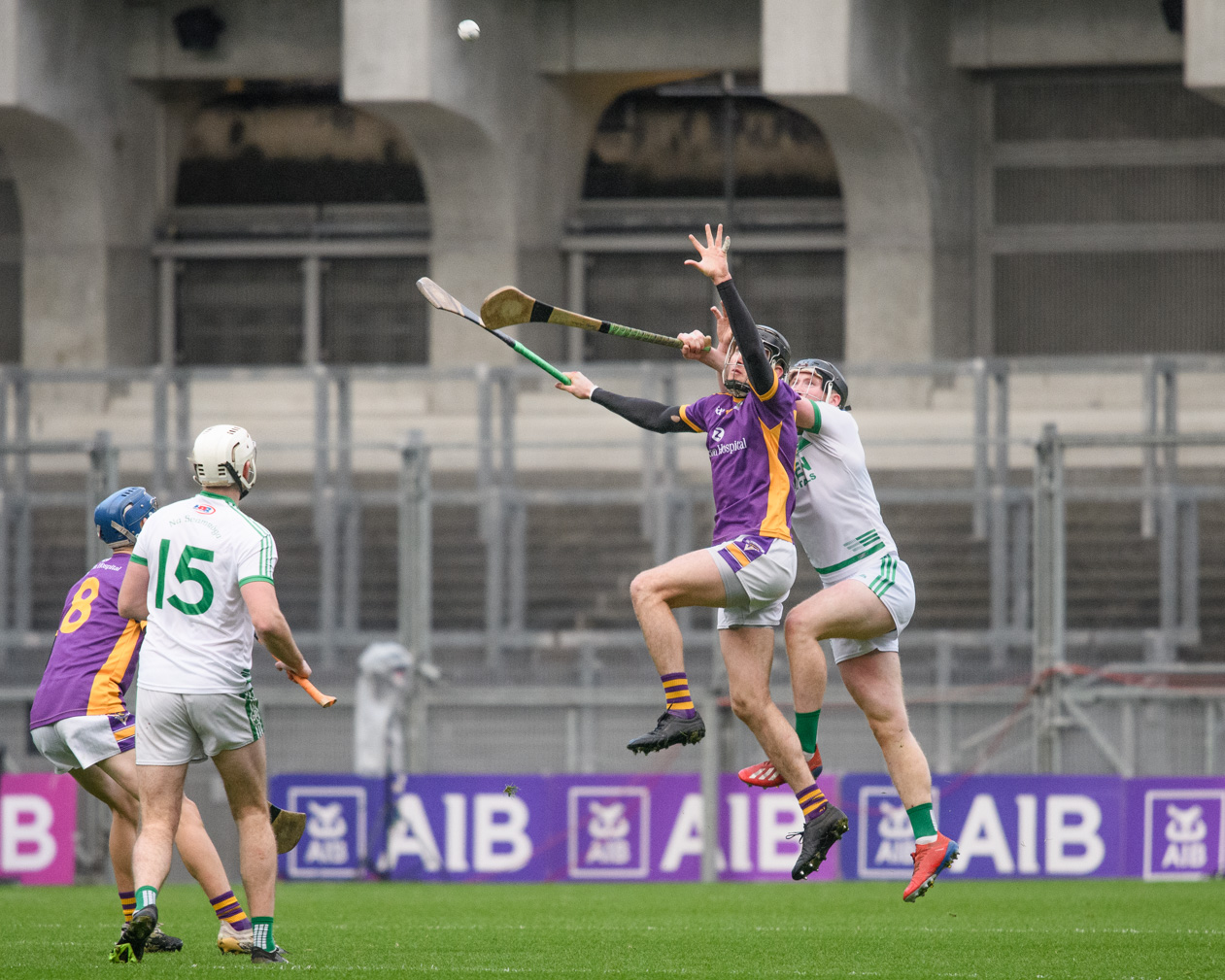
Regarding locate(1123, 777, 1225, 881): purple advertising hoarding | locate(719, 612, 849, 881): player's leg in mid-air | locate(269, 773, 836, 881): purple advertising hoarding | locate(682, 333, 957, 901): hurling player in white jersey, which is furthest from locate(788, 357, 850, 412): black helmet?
locate(1123, 777, 1225, 881): purple advertising hoarding

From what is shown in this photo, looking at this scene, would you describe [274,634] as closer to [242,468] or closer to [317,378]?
[242,468]

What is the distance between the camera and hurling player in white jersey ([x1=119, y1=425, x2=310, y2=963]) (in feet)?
26.1

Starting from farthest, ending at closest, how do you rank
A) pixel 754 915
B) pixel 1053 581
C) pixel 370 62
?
pixel 370 62
pixel 1053 581
pixel 754 915

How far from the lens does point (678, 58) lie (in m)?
22.1

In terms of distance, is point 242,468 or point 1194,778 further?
point 1194,778

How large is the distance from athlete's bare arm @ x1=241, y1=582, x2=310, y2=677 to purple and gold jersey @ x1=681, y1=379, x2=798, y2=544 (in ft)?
6.32

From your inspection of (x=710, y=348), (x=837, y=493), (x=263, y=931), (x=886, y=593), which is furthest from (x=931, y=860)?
(x=263, y=931)

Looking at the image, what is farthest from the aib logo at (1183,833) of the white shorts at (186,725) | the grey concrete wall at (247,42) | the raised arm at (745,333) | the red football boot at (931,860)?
the grey concrete wall at (247,42)

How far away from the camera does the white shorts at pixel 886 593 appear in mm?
8727

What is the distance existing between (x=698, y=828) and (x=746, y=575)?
6119 millimetres

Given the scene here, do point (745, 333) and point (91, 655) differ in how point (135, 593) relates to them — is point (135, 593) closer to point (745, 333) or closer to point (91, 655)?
point (91, 655)

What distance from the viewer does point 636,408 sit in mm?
9125

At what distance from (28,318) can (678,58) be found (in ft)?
25.6

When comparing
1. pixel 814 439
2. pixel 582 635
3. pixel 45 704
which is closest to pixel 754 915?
pixel 814 439
